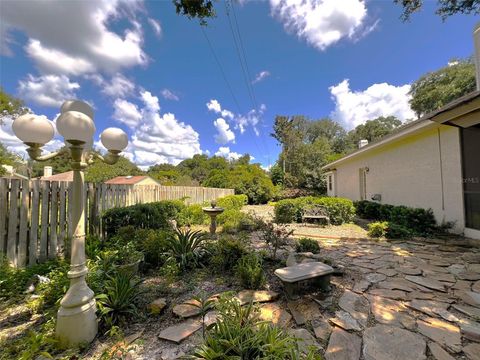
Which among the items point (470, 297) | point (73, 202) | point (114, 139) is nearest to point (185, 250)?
point (73, 202)

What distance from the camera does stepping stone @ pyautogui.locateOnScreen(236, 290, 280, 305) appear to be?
8.93ft

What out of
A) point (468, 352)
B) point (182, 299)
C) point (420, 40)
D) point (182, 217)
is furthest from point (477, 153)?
point (182, 217)

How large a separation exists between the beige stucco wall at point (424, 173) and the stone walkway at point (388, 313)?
2.53 meters

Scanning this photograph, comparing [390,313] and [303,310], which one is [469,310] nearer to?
[390,313]

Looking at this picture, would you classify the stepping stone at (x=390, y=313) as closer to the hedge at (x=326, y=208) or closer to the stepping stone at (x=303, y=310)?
the stepping stone at (x=303, y=310)

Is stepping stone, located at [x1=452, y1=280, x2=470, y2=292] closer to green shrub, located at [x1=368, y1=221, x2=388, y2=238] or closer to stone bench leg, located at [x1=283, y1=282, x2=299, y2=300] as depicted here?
stone bench leg, located at [x1=283, y1=282, x2=299, y2=300]

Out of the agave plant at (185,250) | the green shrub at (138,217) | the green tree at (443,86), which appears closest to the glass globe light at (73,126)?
the agave plant at (185,250)

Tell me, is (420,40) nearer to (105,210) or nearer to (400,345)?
(400,345)

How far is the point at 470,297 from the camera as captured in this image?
276 centimetres

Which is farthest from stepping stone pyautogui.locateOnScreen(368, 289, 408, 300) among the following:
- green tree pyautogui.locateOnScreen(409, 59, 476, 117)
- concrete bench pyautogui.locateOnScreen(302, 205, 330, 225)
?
green tree pyautogui.locateOnScreen(409, 59, 476, 117)

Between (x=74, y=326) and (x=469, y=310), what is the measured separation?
426 cm

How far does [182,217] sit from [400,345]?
774 centimetres

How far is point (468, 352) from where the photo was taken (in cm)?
187

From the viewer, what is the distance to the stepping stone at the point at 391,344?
72.7 inches
